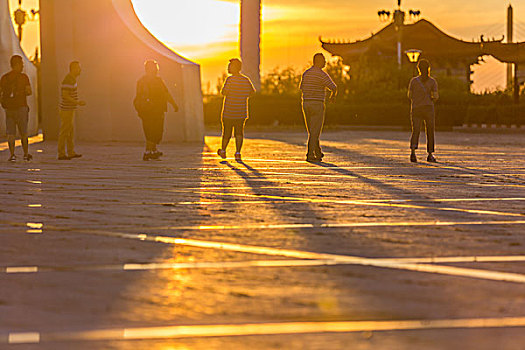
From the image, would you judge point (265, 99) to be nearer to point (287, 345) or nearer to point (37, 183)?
point (37, 183)

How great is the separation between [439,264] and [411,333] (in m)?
1.74

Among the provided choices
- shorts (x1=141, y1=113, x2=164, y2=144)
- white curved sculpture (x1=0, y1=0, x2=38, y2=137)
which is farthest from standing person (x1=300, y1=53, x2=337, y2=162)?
white curved sculpture (x1=0, y1=0, x2=38, y2=137)

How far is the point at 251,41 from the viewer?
37469 millimetres

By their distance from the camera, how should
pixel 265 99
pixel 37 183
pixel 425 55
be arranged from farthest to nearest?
pixel 425 55, pixel 265 99, pixel 37 183

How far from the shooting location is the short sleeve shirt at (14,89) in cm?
1480

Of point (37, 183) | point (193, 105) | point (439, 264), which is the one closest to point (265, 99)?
point (193, 105)

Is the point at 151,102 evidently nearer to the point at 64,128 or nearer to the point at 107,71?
the point at 64,128

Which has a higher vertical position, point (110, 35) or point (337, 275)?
point (110, 35)

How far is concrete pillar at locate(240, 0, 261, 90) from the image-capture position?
37.4m

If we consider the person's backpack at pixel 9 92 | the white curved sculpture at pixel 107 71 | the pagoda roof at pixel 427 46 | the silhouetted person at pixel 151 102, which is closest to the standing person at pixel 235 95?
the silhouetted person at pixel 151 102

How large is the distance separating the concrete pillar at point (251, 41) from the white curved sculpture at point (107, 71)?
13919 millimetres

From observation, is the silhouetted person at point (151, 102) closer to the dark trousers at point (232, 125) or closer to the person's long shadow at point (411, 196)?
the dark trousers at point (232, 125)

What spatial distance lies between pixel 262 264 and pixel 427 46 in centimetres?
5614

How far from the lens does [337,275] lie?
528cm
